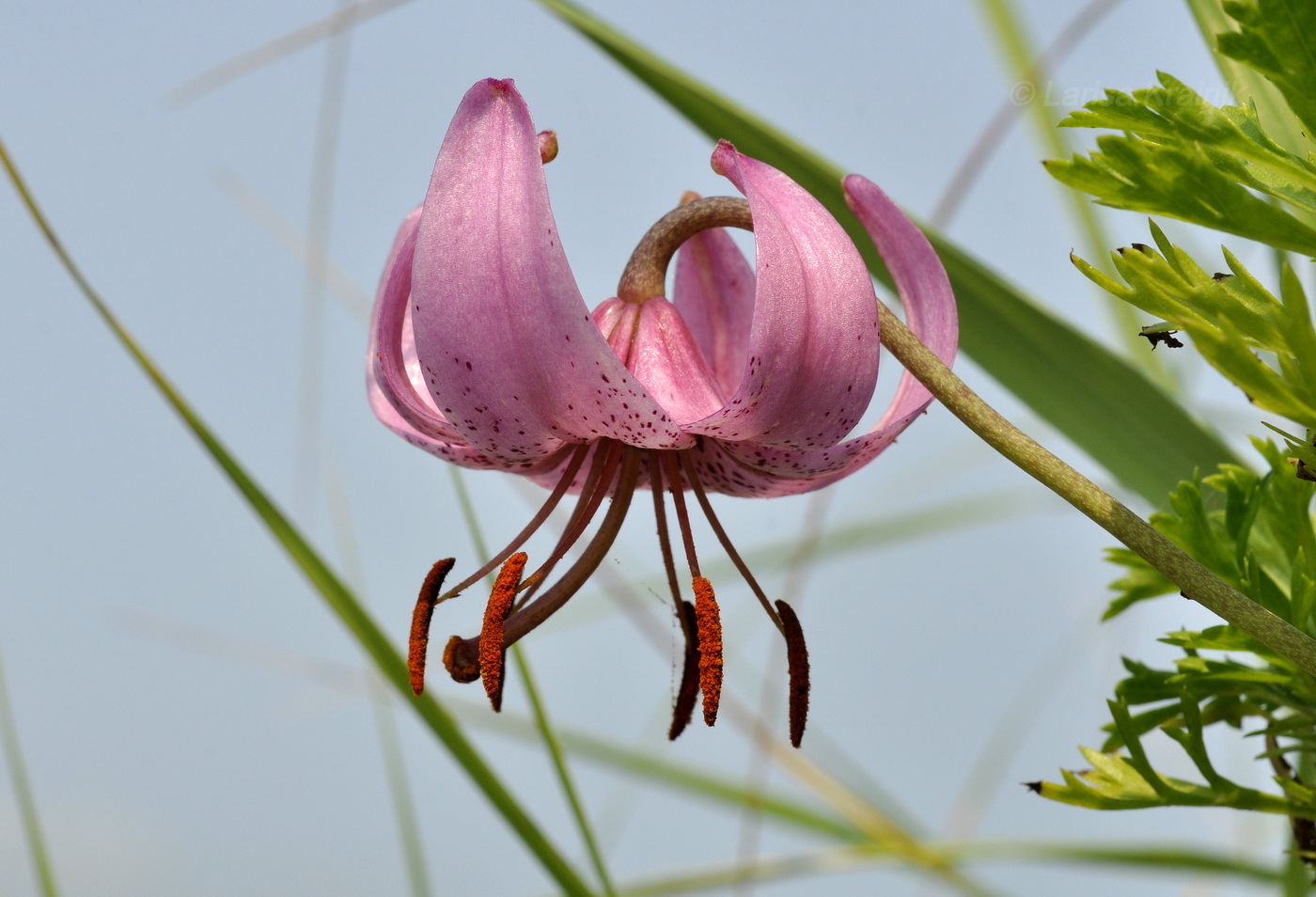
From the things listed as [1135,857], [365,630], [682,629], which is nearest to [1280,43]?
[682,629]

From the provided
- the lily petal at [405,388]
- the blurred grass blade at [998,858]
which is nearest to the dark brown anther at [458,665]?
the lily petal at [405,388]

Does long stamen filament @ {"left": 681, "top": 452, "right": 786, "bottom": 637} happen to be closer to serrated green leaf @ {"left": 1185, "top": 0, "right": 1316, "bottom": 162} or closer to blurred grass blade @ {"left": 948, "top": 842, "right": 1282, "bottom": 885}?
serrated green leaf @ {"left": 1185, "top": 0, "right": 1316, "bottom": 162}

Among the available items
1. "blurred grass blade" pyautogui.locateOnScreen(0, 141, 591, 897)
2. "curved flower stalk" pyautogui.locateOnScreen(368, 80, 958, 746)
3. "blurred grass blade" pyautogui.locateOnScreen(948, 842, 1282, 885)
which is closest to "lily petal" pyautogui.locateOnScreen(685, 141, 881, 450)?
"curved flower stalk" pyautogui.locateOnScreen(368, 80, 958, 746)

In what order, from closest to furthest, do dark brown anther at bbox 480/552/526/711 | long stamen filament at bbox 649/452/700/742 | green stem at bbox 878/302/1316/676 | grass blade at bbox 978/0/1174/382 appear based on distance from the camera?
green stem at bbox 878/302/1316/676, dark brown anther at bbox 480/552/526/711, long stamen filament at bbox 649/452/700/742, grass blade at bbox 978/0/1174/382

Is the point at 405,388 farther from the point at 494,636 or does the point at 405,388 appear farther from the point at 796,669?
the point at 796,669

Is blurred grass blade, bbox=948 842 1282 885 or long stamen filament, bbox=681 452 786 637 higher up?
long stamen filament, bbox=681 452 786 637

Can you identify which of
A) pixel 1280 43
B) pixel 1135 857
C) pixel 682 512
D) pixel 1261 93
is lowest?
pixel 1135 857
